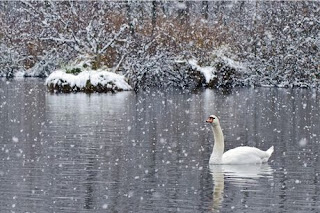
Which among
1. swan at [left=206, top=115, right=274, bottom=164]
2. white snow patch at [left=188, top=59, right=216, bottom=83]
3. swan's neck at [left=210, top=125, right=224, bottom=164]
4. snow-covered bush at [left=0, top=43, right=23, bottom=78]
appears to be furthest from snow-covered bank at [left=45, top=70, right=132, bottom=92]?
swan at [left=206, top=115, right=274, bottom=164]

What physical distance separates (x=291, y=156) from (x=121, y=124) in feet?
27.4

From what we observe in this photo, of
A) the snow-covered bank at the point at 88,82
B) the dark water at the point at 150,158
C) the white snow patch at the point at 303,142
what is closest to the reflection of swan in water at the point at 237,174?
the dark water at the point at 150,158

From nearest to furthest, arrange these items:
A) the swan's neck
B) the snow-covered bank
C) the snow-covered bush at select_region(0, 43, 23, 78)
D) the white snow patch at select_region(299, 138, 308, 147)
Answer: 1. the swan's neck
2. the white snow patch at select_region(299, 138, 308, 147)
3. the snow-covered bank
4. the snow-covered bush at select_region(0, 43, 23, 78)

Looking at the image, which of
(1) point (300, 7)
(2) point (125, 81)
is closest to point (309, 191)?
(2) point (125, 81)

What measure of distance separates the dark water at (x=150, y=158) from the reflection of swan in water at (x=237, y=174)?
0.02 metres

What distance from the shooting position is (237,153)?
54.7ft

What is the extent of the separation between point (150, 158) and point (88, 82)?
85.1 ft

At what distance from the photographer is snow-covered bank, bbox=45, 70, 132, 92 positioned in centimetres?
4272

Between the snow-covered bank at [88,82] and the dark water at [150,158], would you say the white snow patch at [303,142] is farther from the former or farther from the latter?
the snow-covered bank at [88,82]

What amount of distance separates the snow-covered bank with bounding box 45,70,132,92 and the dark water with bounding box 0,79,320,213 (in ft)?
29.8

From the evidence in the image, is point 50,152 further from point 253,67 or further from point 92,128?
point 253,67

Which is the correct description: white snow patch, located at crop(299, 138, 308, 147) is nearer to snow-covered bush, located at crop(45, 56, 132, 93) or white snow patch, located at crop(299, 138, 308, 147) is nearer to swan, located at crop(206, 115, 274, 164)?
swan, located at crop(206, 115, 274, 164)

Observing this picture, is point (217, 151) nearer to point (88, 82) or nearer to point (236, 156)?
point (236, 156)

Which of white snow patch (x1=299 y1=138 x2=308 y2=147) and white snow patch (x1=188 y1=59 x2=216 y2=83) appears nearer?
white snow patch (x1=299 y1=138 x2=308 y2=147)
